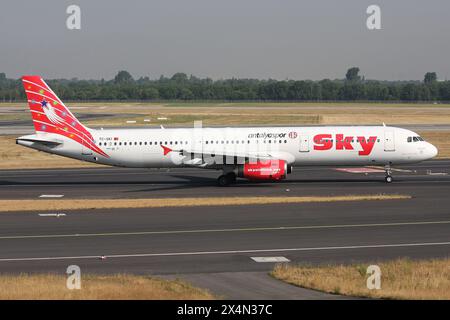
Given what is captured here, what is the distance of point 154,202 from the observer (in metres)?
45.8

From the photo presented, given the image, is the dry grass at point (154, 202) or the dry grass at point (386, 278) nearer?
the dry grass at point (386, 278)

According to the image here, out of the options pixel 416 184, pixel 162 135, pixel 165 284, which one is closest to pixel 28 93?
pixel 162 135

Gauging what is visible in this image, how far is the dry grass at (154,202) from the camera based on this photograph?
146ft

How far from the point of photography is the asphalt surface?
2803 cm

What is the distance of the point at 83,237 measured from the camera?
113 feet

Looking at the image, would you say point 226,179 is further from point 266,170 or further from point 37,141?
point 37,141

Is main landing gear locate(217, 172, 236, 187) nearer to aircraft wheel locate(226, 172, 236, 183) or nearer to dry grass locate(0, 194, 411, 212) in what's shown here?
aircraft wheel locate(226, 172, 236, 183)

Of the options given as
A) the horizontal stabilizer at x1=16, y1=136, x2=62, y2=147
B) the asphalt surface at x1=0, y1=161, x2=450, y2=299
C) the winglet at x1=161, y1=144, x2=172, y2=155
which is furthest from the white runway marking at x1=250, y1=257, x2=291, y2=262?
the horizontal stabilizer at x1=16, y1=136, x2=62, y2=147

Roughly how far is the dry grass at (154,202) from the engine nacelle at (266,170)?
5.76 metres

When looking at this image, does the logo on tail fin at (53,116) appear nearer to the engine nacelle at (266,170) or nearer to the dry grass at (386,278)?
the engine nacelle at (266,170)

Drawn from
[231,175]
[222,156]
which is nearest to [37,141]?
[222,156]

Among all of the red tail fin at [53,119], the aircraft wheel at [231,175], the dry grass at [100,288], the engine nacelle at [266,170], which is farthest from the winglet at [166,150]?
the dry grass at [100,288]

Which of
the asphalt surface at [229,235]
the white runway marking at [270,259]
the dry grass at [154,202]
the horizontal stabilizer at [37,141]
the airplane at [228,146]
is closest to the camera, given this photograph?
the asphalt surface at [229,235]

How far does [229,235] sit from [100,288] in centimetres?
1193
